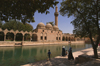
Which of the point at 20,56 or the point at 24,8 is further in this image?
the point at 20,56

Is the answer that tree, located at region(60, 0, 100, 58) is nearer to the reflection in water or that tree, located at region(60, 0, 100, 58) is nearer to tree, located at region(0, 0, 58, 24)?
tree, located at region(0, 0, 58, 24)

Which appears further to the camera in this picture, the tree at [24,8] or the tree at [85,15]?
the tree at [85,15]

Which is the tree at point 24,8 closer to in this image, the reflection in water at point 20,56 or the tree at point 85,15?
the tree at point 85,15

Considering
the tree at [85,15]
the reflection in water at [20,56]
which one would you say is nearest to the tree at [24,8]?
the tree at [85,15]

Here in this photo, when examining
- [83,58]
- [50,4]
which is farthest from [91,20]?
[50,4]

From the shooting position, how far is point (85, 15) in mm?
6930

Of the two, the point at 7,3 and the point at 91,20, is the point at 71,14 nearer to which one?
the point at 91,20

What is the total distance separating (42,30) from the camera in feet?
113

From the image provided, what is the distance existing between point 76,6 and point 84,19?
144 centimetres

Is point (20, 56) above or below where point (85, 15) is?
below

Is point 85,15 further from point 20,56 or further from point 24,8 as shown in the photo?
point 20,56

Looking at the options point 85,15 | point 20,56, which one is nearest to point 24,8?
point 85,15

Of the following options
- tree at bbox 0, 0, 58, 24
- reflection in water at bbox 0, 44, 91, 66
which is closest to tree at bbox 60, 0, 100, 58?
tree at bbox 0, 0, 58, 24

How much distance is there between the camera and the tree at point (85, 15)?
642 cm
